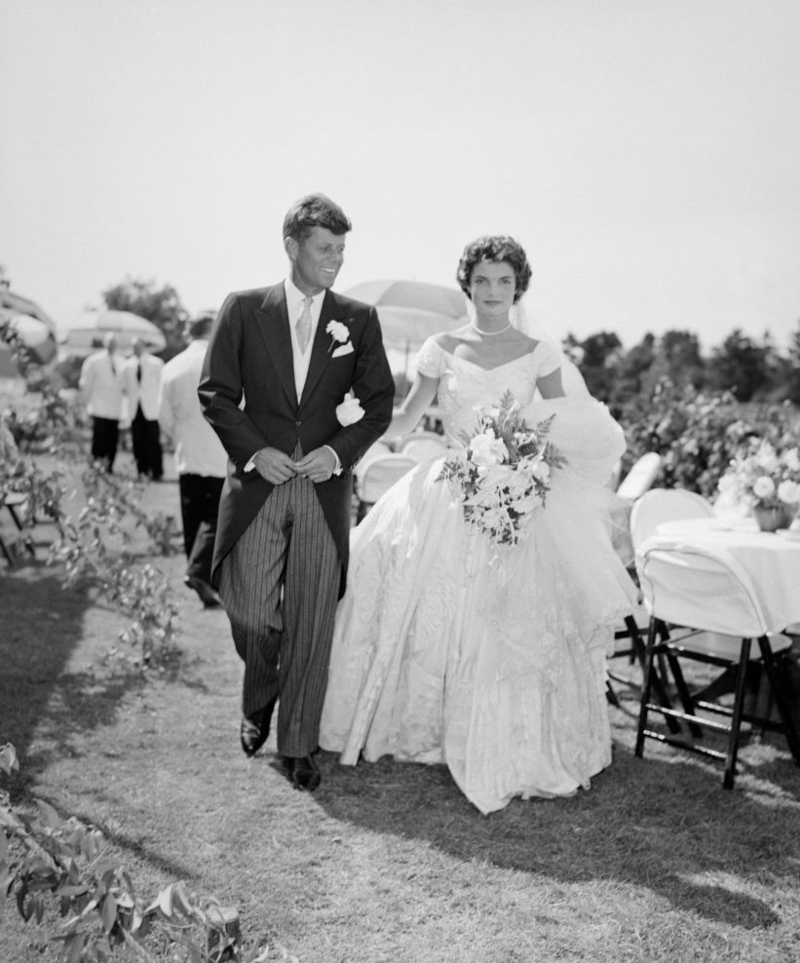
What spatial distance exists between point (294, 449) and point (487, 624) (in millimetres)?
1032

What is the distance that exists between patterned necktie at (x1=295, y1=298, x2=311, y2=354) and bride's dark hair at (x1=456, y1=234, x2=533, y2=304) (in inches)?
29.9

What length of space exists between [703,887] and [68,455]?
5807 millimetres

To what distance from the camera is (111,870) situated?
1.82 metres

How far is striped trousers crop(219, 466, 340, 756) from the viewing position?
3877mm

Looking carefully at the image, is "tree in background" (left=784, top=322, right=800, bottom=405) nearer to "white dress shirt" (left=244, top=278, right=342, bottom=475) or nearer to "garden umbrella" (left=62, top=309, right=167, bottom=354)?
"garden umbrella" (left=62, top=309, right=167, bottom=354)

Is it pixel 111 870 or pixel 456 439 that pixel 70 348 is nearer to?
pixel 456 439

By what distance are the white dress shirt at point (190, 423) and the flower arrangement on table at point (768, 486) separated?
3462mm

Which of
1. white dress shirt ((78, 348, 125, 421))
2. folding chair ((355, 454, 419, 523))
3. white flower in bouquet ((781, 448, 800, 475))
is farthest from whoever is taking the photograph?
white dress shirt ((78, 348, 125, 421))

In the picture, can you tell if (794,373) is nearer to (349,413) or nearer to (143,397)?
(143,397)

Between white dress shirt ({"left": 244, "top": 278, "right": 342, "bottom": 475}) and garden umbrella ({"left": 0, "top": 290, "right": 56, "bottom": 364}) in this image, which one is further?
garden umbrella ({"left": 0, "top": 290, "right": 56, "bottom": 364})

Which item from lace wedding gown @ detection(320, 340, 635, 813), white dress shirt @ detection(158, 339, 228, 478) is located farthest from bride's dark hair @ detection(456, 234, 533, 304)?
white dress shirt @ detection(158, 339, 228, 478)

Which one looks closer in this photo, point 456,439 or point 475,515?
point 475,515

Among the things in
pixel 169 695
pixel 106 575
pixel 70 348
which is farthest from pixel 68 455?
pixel 70 348

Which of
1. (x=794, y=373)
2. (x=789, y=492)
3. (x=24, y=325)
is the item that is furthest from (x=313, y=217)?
(x=794, y=373)
